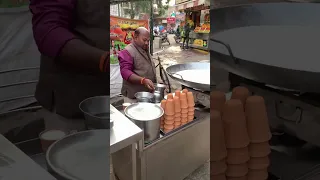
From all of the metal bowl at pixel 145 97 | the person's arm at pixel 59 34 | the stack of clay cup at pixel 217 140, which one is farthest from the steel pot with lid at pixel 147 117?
the person's arm at pixel 59 34

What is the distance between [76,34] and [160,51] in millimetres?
1503

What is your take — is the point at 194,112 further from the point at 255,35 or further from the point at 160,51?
the point at 255,35

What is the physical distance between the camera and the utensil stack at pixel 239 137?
1.42ft

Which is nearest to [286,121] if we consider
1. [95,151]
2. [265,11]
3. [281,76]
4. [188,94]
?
[281,76]

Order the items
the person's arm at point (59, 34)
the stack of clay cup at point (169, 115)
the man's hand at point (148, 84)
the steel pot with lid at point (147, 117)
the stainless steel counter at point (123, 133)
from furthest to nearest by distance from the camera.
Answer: the man's hand at point (148, 84)
the stack of clay cup at point (169, 115)
the steel pot with lid at point (147, 117)
the stainless steel counter at point (123, 133)
the person's arm at point (59, 34)

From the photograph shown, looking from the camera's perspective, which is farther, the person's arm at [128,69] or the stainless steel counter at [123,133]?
the person's arm at [128,69]

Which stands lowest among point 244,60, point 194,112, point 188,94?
point 194,112

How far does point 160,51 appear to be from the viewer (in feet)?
6.06

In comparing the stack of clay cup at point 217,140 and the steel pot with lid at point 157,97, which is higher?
the stack of clay cup at point 217,140

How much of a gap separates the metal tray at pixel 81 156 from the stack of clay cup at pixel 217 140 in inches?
8.3

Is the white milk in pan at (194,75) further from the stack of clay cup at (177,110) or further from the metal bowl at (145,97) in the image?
the metal bowl at (145,97)

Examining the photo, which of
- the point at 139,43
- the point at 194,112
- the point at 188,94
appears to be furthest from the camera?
the point at 139,43

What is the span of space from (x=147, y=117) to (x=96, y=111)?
769 mm

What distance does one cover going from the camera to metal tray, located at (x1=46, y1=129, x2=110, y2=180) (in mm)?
377
